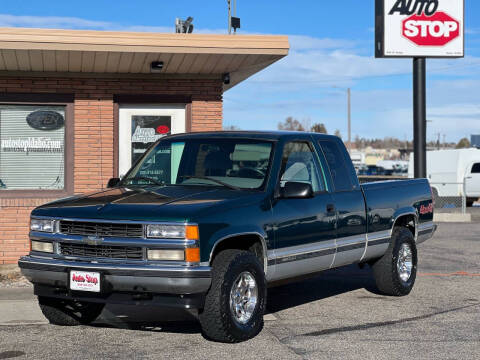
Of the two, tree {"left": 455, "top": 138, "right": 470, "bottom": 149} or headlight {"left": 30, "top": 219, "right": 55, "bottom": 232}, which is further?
tree {"left": 455, "top": 138, "right": 470, "bottom": 149}

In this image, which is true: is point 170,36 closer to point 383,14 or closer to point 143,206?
point 143,206

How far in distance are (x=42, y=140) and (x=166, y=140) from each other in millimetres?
5017

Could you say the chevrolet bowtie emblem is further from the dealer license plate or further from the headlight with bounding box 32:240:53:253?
the headlight with bounding box 32:240:53:253

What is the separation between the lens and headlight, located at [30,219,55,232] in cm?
709

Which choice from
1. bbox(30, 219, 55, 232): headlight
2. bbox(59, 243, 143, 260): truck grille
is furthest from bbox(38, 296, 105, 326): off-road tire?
bbox(59, 243, 143, 260): truck grille

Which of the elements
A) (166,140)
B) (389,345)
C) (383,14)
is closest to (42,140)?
(166,140)

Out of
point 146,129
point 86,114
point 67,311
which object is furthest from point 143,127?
point 67,311

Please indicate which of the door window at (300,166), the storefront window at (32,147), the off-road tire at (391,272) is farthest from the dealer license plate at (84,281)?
the storefront window at (32,147)

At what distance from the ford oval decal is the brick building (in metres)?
0.02

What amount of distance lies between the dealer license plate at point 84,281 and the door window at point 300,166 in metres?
2.23

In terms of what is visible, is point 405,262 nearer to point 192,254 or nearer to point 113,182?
point 113,182

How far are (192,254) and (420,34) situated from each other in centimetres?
1565

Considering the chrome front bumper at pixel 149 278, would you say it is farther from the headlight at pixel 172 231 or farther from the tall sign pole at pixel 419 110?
the tall sign pole at pixel 419 110

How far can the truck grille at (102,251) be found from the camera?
662 cm
